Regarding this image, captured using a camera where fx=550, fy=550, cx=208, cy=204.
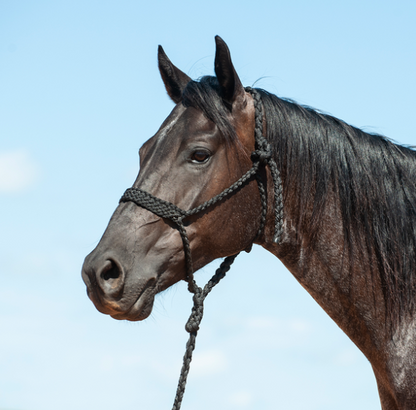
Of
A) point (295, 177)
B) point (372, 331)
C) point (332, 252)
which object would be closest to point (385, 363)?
point (372, 331)

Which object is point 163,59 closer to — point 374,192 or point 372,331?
point 374,192

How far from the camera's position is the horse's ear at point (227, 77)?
380 cm

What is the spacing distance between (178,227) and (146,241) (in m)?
0.24

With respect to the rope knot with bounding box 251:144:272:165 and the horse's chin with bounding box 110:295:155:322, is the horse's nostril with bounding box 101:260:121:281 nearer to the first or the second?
the horse's chin with bounding box 110:295:155:322

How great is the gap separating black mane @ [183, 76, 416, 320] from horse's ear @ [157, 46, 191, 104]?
50 cm

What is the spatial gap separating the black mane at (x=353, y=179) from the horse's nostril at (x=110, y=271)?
117 cm

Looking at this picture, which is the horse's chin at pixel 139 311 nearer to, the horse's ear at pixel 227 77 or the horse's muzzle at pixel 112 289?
the horse's muzzle at pixel 112 289

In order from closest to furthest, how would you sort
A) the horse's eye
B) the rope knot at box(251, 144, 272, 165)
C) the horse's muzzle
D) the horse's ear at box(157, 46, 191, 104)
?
the horse's muzzle → the horse's eye → the rope knot at box(251, 144, 272, 165) → the horse's ear at box(157, 46, 191, 104)

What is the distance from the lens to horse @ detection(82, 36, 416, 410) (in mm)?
3539

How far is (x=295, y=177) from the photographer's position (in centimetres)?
391

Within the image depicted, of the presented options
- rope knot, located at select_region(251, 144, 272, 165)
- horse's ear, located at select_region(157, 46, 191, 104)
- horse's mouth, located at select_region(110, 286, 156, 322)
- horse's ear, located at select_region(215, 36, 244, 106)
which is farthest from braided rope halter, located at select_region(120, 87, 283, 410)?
horse's ear, located at select_region(157, 46, 191, 104)

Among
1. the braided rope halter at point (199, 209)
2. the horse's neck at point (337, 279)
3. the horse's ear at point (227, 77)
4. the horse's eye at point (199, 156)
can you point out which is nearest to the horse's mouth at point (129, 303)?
the braided rope halter at point (199, 209)

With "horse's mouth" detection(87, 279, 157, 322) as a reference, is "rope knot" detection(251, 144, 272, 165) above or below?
above

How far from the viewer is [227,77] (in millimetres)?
3908
